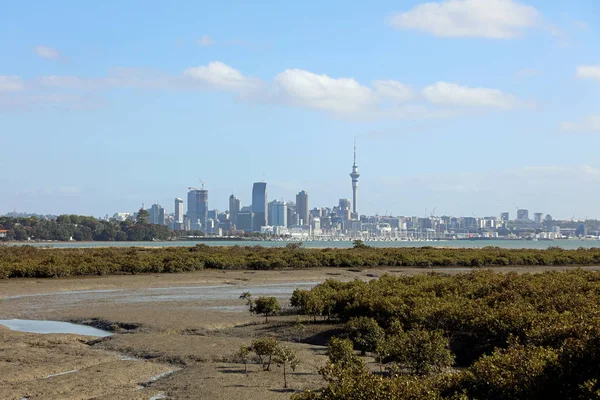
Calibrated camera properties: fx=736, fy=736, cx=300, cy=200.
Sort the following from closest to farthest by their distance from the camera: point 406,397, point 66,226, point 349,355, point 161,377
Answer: point 406,397, point 349,355, point 161,377, point 66,226

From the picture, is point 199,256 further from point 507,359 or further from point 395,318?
point 507,359

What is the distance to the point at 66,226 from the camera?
18612cm

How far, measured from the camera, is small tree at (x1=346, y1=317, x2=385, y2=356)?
67.1ft

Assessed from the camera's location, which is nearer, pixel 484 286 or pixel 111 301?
pixel 484 286

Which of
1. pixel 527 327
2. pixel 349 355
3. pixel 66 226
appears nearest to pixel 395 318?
pixel 527 327

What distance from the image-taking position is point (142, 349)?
70.4 ft

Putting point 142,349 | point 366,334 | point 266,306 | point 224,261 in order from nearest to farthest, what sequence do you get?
1. point 366,334
2. point 142,349
3. point 266,306
4. point 224,261

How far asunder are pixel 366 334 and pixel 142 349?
6.53 metres

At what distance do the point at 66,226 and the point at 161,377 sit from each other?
17731cm

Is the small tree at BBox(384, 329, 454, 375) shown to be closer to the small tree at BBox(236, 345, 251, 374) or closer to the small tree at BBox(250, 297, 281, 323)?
the small tree at BBox(236, 345, 251, 374)

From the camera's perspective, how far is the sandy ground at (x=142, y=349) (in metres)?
16.2

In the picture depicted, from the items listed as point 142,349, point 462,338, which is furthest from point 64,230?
point 462,338

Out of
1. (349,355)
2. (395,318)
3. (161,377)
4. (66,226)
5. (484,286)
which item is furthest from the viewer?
(66,226)

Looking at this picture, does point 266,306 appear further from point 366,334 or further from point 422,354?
point 422,354
